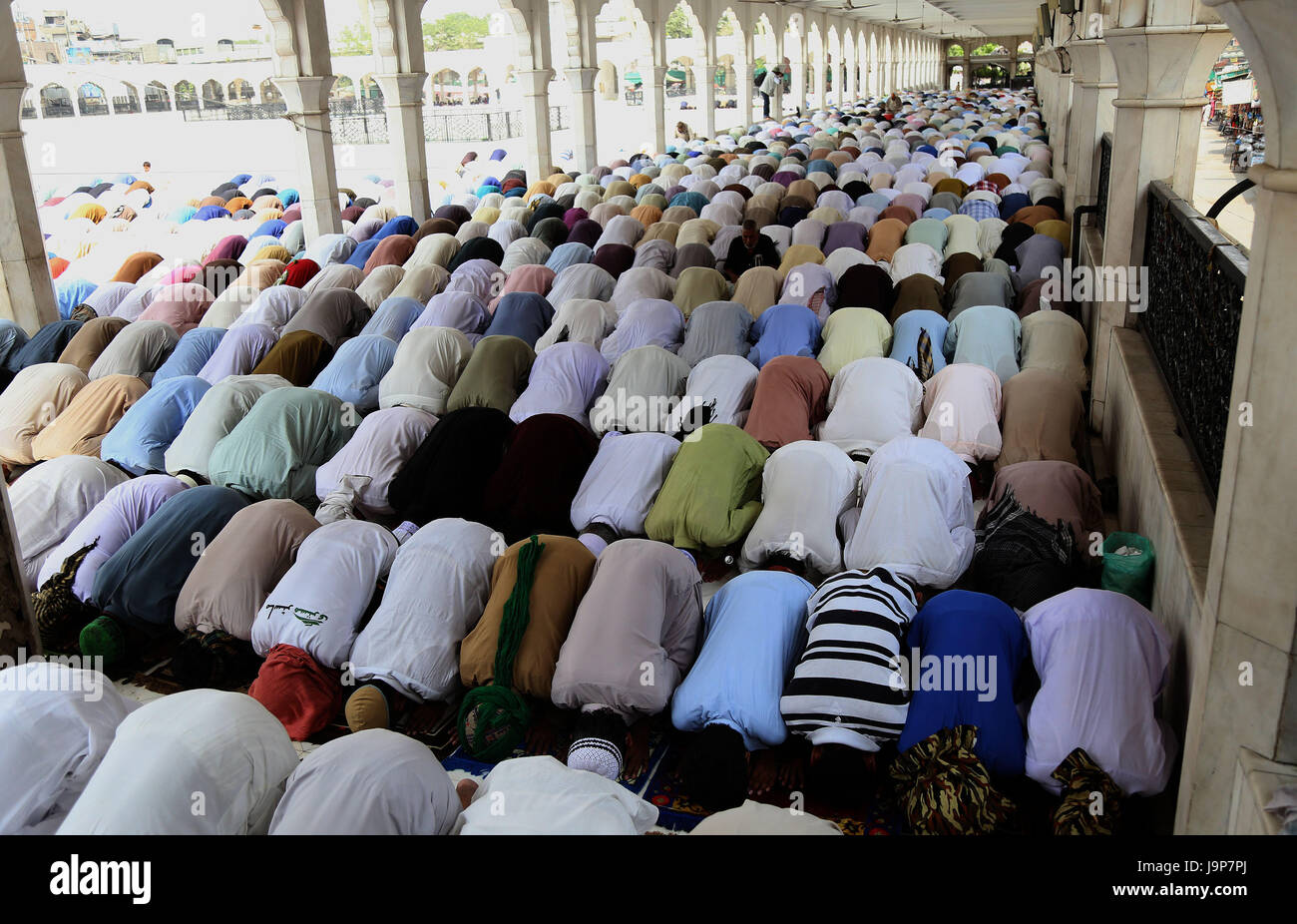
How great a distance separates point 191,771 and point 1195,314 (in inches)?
148

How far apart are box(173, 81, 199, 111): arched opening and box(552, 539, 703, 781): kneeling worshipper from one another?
34.0 metres

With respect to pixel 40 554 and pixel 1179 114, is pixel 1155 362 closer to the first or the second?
pixel 1179 114

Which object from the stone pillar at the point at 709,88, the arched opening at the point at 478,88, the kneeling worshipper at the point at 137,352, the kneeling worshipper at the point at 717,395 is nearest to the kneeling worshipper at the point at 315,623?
the kneeling worshipper at the point at 717,395

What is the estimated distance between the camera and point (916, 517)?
14.3 feet

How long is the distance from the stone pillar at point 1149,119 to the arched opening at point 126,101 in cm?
3261

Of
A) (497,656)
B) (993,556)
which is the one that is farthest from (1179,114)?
(497,656)

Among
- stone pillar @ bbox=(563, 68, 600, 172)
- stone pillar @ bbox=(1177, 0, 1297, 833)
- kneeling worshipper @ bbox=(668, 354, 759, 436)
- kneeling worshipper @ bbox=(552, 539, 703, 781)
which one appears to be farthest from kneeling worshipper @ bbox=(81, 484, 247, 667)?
stone pillar @ bbox=(563, 68, 600, 172)

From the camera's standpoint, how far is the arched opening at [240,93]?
1358 inches

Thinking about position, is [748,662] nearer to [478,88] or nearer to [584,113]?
[584,113]

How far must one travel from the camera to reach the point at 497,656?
3760 mm

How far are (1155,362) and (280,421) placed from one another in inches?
173

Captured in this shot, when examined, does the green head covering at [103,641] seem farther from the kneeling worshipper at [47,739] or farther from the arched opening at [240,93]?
the arched opening at [240,93]

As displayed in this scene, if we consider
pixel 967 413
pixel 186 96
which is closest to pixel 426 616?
pixel 967 413

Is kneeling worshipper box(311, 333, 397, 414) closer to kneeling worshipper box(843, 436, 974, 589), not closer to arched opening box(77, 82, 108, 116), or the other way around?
kneeling worshipper box(843, 436, 974, 589)
